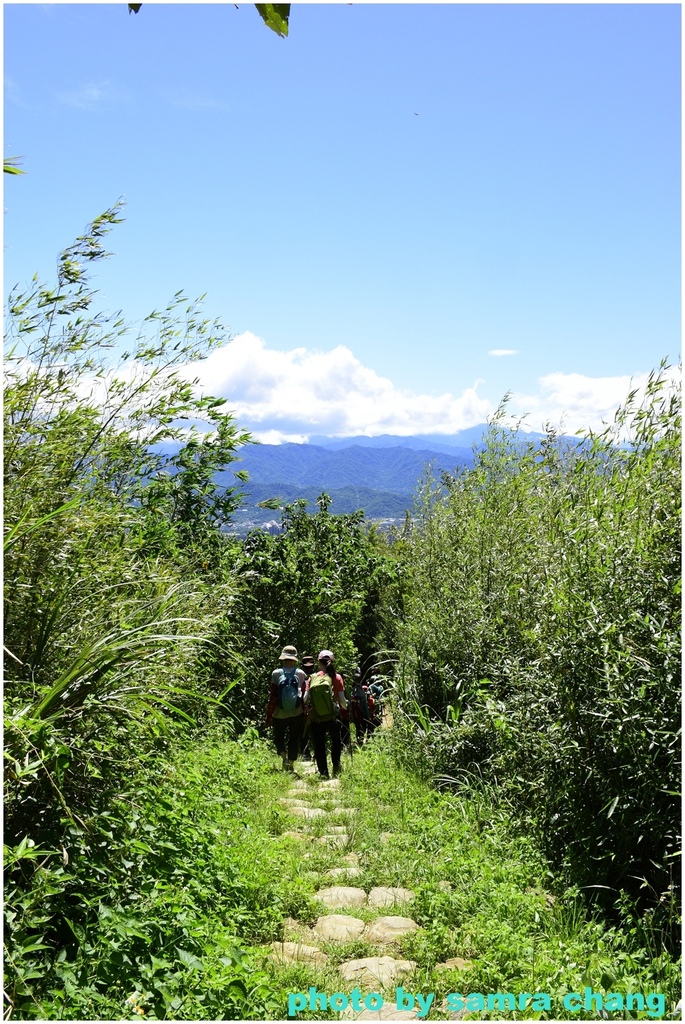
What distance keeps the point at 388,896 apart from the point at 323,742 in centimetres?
417

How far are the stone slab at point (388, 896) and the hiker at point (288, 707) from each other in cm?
430

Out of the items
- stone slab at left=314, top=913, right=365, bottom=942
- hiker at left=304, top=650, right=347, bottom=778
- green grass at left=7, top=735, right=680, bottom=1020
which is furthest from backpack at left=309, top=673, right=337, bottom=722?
stone slab at left=314, top=913, right=365, bottom=942

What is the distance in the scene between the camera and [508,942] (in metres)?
4.16

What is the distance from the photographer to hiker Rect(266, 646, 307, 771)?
9422mm

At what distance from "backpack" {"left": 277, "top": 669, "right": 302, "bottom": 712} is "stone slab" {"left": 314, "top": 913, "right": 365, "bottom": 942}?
473 centimetres

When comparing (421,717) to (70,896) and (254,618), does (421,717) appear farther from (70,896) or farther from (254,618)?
(70,896)

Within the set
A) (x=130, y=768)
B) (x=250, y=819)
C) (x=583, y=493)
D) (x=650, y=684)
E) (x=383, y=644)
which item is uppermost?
(x=583, y=493)

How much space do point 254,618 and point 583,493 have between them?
7.03 m

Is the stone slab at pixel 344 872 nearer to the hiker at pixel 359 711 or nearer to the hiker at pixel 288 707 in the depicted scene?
the hiker at pixel 288 707

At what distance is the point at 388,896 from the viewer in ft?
16.5

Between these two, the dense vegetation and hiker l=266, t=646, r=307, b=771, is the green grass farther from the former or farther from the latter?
hiker l=266, t=646, r=307, b=771

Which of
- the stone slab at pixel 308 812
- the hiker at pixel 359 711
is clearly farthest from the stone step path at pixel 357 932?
the hiker at pixel 359 711

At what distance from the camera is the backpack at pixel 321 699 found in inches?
352

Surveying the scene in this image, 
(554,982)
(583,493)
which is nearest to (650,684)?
(554,982)
